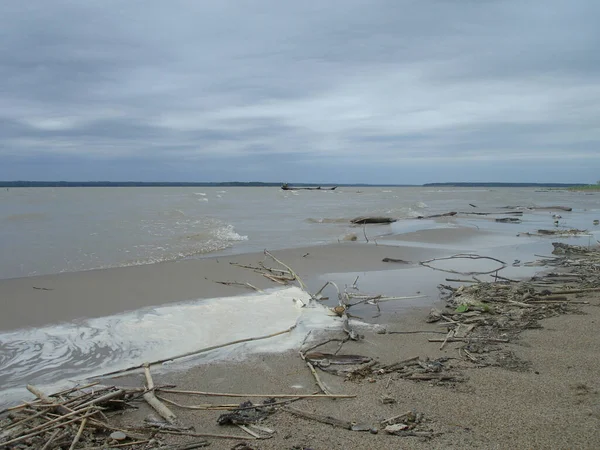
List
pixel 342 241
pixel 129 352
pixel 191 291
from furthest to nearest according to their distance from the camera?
pixel 342 241
pixel 191 291
pixel 129 352

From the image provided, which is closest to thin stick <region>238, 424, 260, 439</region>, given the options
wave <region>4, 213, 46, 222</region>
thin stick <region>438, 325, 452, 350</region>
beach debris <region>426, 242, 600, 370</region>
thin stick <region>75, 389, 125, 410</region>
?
thin stick <region>75, 389, 125, 410</region>

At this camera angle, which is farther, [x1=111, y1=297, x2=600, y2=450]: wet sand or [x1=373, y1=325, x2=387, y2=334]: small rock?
[x1=373, y1=325, x2=387, y2=334]: small rock

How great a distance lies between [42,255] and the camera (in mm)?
12914

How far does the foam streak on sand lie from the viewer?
17.1ft

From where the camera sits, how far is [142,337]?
20.5 ft

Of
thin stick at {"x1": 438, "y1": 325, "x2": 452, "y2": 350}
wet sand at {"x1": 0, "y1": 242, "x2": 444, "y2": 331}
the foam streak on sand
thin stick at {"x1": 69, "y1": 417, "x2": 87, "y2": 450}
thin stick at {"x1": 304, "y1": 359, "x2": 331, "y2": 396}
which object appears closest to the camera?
thin stick at {"x1": 69, "y1": 417, "x2": 87, "y2": 450}

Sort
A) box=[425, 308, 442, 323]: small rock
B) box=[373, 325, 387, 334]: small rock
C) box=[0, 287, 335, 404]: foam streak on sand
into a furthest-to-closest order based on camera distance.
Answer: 1. box=[425, 308, 442, 323]: small rock
2. box=[373, 325, 387, 334]: small rock
3. box=[0, 287, 335, 404]: foam streak on sand

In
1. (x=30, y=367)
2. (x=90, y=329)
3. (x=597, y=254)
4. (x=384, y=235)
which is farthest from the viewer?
(x=384, y=235)

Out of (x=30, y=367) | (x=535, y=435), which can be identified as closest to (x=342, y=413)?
(x=535, y=435)

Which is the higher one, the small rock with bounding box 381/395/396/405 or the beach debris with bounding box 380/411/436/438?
the beach debris with bounding box 380/411/436/438

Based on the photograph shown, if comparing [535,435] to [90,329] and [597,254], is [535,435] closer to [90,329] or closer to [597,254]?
[90,329]

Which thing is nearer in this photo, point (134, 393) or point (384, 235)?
point (134, 393)

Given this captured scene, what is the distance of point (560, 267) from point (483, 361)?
669 centimetres

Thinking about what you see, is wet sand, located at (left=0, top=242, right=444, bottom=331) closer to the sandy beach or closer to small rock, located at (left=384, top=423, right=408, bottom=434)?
the sandy beach
